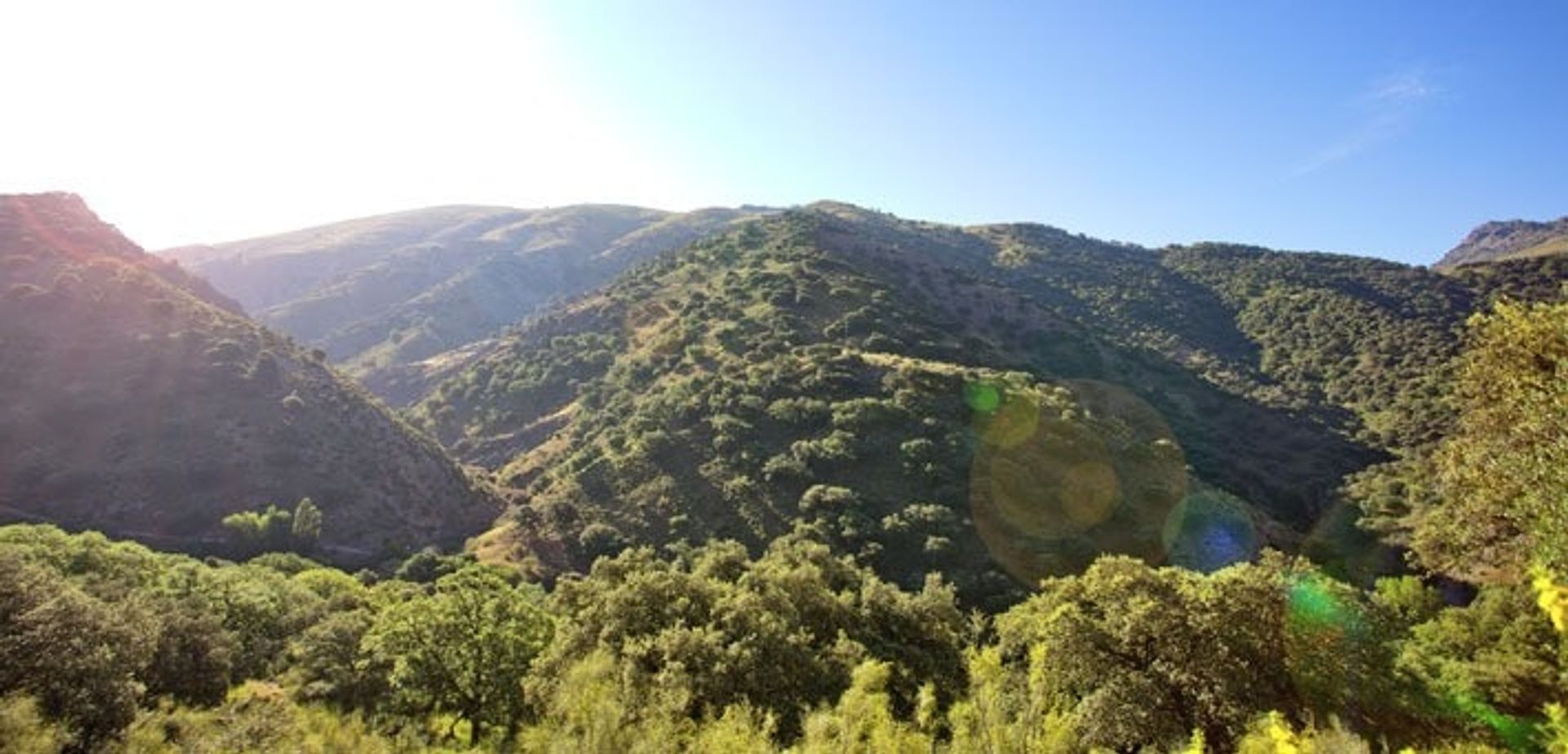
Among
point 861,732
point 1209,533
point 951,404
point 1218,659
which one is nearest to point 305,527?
point 951,404

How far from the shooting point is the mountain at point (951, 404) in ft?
199

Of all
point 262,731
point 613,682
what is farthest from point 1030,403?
point 262,731

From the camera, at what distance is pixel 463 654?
97.9 ft

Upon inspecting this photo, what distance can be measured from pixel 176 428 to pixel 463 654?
6309 cm

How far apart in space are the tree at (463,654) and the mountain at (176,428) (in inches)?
1777

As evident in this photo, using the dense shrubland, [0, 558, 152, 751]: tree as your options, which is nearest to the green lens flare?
the dense shrubland

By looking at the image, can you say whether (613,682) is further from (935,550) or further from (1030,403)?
(1030,403)

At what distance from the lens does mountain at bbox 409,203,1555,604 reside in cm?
6059

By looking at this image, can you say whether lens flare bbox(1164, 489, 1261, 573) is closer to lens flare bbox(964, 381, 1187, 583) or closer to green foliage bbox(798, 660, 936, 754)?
lens flare bbox(964, 381, 1187, 583)

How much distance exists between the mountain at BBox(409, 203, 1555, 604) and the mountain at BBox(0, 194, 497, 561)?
39.9ft

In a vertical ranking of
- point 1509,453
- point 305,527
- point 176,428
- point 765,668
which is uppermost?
point 1509,453

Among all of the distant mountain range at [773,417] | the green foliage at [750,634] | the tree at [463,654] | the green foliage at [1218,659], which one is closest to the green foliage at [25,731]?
the tree at [463,654]

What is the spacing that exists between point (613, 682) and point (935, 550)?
35.8 meters

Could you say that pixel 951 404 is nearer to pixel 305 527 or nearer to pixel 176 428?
pixel 305 527
